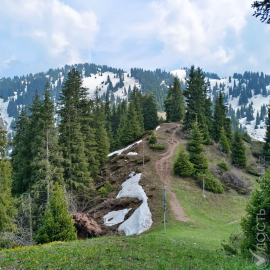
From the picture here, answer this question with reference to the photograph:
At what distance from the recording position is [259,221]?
8219 millimetres

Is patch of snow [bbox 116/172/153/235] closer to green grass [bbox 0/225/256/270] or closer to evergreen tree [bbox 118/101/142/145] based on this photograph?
green grass [bbox 0/225/256/270]

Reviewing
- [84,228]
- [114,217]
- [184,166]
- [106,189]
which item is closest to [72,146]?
[106,189]

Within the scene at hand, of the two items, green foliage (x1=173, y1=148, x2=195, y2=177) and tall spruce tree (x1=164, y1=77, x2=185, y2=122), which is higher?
tall spruce tree (x1=164, y1=77, x2=185, y2=122)

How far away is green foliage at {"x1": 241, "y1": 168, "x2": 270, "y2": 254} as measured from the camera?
26.2ft

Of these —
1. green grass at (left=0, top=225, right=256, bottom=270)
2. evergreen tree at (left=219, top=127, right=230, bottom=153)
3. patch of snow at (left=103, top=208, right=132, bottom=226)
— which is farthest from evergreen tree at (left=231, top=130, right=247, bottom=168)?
green grass at (left=0, top=225, right=256, bottom=270)

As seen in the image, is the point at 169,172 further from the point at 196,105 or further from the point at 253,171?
the point at 196,105

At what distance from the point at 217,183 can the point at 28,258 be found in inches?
1007

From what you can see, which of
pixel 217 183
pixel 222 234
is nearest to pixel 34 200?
pixel 222 234

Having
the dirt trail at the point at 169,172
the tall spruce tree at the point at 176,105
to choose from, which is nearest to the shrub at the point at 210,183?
the dirt trail at the point at 169,172

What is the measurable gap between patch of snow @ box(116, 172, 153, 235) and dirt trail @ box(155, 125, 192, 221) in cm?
282

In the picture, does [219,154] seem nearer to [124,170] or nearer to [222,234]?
[124,170]

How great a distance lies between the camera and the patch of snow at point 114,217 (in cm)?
2300

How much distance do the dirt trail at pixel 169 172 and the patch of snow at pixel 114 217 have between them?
526 cm

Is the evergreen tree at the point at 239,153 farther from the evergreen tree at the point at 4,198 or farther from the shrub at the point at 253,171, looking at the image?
the evergreen tree at the point at 4,198
